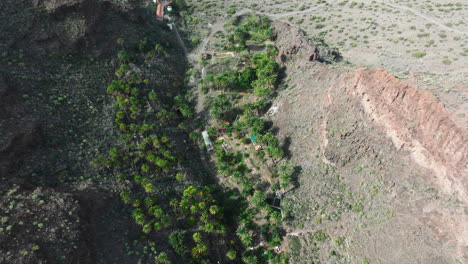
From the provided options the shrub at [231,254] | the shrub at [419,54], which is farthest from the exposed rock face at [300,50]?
the shrub at [231,254]

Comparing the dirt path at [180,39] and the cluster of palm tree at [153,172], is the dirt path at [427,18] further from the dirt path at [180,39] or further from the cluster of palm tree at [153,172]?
the cluster of palm tree at [153,172]

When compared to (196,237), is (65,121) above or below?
above

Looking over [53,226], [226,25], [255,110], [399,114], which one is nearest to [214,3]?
[226,25]

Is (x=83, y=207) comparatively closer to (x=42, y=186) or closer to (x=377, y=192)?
(x=42, y=186)

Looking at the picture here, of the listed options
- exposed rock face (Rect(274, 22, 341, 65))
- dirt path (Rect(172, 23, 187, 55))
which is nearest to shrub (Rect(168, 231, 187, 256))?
exposed rock face (Rect(274, 22, 341, 65))

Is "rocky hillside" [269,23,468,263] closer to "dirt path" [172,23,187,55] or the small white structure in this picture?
the small white structure

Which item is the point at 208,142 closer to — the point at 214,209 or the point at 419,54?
the point at 214,209

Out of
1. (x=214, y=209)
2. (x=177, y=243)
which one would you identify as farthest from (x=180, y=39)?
(x=177, y=243)
